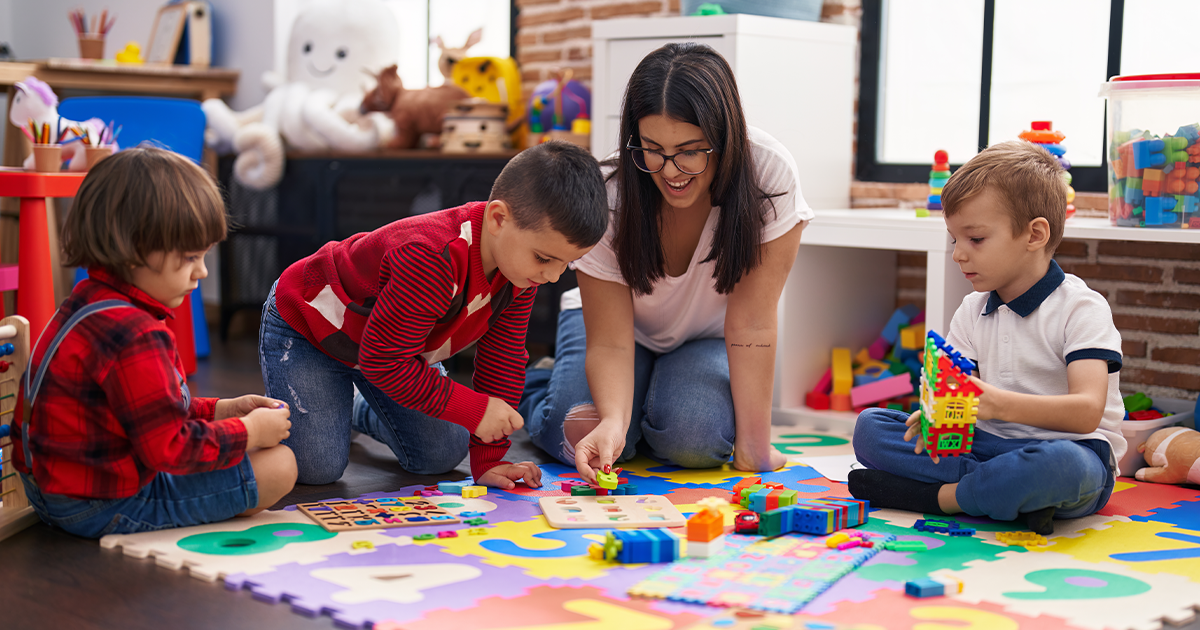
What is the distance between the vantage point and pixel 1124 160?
200 centimetres

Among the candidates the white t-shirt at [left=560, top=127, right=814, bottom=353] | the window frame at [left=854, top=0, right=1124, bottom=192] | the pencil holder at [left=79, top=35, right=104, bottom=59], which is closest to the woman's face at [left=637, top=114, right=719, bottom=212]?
the white t-shirt at [left=560, top=127, right=814, bottom=353]

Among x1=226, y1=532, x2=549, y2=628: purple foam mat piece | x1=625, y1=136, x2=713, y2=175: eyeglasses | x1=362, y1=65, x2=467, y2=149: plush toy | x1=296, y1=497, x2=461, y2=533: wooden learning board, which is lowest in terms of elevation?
x1=226, y1=532, x2=549, y2=628: purple foam mat piece

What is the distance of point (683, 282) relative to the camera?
1917 millimetres

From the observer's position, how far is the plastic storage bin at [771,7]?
251cm

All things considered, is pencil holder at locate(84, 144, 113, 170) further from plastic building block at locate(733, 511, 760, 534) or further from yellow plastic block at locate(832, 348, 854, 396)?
yellow plastic block at locate(832, 348, 854, 396)

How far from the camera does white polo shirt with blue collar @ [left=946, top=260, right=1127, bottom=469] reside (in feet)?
5.04

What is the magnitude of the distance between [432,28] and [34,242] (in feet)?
6.94

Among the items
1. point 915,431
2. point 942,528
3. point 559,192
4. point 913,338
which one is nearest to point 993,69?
point 913,338

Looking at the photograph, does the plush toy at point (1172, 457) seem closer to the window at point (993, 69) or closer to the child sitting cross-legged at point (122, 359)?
the window at point (993, 69)

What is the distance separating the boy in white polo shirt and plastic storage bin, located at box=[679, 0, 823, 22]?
3.34 ft

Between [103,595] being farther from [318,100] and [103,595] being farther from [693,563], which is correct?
[318,100]

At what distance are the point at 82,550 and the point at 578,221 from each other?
799 mm

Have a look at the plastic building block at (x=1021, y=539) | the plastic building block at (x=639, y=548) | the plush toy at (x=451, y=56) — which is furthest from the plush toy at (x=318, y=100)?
the plastic building block at (x=1021, y=539)

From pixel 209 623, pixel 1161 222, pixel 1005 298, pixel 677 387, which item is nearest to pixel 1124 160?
pixel 1161 222
